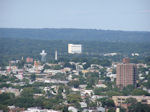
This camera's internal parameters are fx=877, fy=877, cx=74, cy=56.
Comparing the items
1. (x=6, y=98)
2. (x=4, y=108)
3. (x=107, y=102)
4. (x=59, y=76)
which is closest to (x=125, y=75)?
(x=59, y=76)

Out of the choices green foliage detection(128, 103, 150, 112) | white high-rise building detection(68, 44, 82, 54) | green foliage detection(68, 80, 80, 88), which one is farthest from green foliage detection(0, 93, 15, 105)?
white high-rise building detection(68, 44, 82, 54)

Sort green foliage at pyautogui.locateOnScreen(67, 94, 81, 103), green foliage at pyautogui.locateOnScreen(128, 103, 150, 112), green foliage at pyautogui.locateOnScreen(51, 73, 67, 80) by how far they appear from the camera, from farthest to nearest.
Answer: green foliage at pyautogui.locateOnScreen(51, 73, 67, 80), green foliage at pyautogui.locateOnScreen(67, 94, 81, 103), green foliage at pyautogui.locateOnScreen(128, 103, 150, 112)

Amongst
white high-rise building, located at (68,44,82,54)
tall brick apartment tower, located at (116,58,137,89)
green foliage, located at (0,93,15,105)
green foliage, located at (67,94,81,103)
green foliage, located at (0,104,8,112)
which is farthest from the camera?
white high-rise building, located at (68,44,82,54)

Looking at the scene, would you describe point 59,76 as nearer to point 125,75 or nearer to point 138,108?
point 125,75

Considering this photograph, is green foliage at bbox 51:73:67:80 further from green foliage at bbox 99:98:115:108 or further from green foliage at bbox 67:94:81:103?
green foliage at bbox 99:98:115:108

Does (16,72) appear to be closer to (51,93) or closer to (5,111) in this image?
(51,93)

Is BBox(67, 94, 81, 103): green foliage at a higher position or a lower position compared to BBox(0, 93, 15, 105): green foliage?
lower

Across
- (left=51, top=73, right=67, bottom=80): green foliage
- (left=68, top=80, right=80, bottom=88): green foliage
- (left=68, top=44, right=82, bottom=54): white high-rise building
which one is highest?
(left=68, top=80, right=80, bottom=88): green foliage

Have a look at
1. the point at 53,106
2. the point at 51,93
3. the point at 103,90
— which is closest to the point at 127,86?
the point at 103,90

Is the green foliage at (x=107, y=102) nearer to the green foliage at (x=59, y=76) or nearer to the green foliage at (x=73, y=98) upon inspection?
the green foliage at (x=73, y=98)
